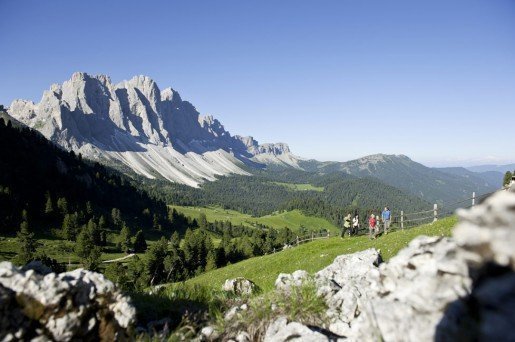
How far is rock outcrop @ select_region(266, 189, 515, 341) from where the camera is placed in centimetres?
314

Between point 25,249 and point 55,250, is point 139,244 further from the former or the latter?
point 25,249

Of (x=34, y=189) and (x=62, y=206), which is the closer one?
(x=62, y=206)

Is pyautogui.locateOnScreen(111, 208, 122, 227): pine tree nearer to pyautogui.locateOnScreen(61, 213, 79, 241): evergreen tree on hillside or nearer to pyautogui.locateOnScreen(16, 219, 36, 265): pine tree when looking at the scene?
pyautogui.locateOnScreen(61, 213, 79, 241): evergreen tree on hillside

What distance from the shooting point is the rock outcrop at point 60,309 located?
18.3 ft

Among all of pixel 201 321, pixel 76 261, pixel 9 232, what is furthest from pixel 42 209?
pixel 201 321

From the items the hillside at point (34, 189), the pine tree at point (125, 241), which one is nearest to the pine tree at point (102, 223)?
the hillside at point (34, 189)

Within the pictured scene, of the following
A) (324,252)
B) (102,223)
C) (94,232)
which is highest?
(324,252)

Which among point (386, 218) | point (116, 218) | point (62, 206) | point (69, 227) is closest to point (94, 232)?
point (69, 227)

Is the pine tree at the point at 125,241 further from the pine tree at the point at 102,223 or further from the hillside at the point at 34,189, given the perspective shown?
the hillside at the point at 34,189

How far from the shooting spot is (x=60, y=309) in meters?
5.87

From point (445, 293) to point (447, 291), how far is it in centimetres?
4

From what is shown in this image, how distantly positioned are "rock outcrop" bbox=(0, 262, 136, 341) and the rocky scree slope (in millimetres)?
1903

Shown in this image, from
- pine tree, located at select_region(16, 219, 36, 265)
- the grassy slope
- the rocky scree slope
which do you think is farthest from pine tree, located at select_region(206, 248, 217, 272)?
the rocky scree slope

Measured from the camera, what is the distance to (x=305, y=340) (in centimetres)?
627
